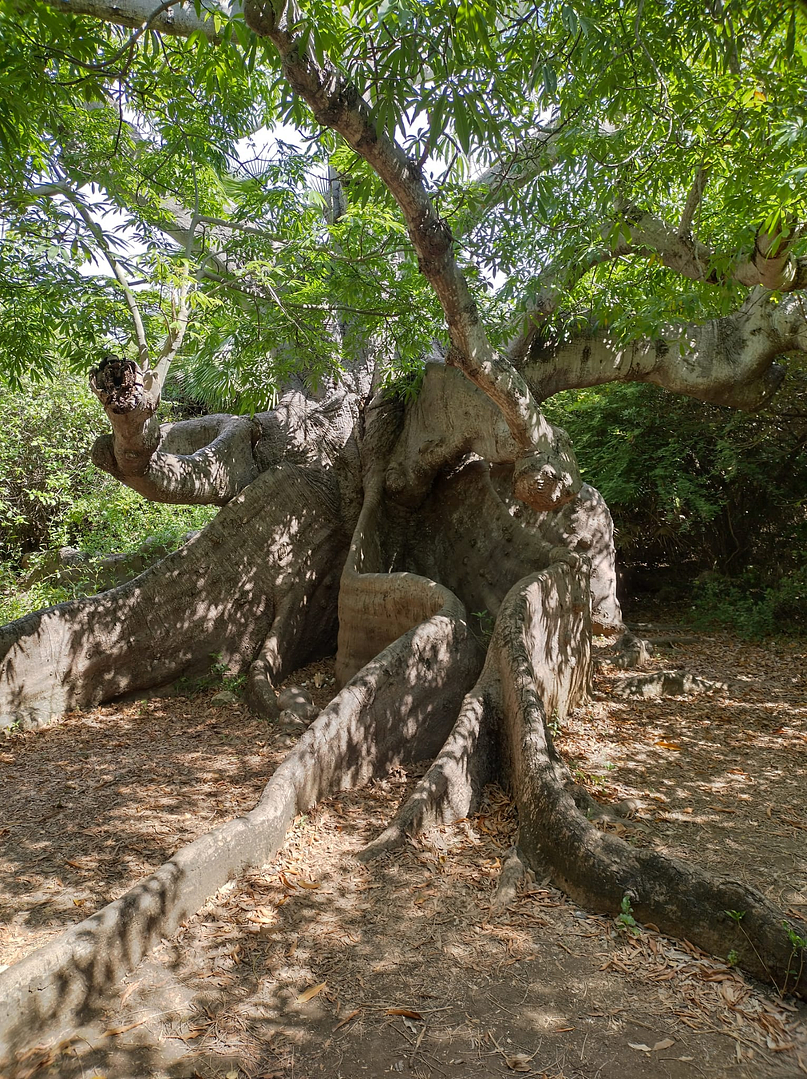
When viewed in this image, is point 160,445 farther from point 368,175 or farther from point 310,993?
point 310,993

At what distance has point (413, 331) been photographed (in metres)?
6.75

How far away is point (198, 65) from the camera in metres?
5.31

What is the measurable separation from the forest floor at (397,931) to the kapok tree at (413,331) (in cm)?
20

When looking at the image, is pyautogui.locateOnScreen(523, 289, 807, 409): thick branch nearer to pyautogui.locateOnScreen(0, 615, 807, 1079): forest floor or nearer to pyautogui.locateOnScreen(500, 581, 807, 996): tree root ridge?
pyautogui.locateOnScreen(0, 615, 807, 1079): forest floor

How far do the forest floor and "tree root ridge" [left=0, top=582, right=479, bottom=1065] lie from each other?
10 cm

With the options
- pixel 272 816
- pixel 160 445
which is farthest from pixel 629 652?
pixel 160 445

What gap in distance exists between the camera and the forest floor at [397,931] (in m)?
2.42

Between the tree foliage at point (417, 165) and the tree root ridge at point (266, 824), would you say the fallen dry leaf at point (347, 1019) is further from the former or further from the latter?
the tree foliage at point (417, 165)

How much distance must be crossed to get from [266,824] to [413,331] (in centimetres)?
478

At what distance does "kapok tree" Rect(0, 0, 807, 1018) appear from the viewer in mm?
3428


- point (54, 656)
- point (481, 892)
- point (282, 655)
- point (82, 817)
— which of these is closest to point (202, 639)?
point (282, 655)

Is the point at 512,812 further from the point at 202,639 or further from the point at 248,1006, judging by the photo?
the point at 202,639

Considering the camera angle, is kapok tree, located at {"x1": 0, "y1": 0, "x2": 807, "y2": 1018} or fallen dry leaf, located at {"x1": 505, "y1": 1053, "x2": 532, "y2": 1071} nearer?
fallen dry leaf, located at {"x1": 505, "y1": 1053, "x2": 532, "y2": 1071}

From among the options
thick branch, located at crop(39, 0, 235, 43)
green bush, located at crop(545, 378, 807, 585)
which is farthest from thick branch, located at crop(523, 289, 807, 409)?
thick branch, located at crop(39, 0, 235, 43)
